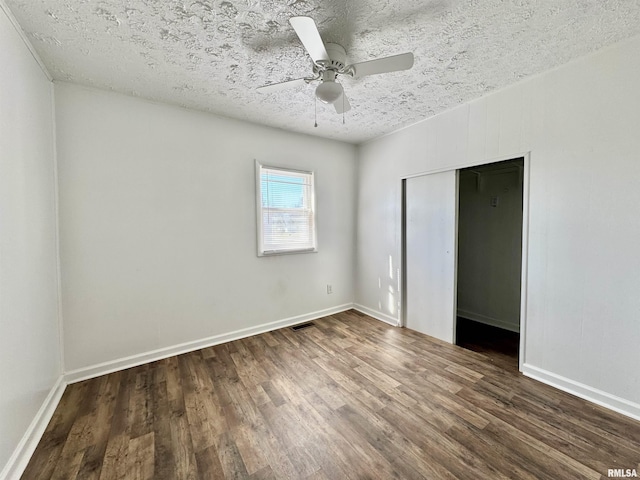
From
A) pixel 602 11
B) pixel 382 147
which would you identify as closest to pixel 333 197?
pixel 382 147

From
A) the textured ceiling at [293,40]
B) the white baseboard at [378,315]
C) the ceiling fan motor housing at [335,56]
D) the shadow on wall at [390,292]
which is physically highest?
the textured ceiling at [293,40]

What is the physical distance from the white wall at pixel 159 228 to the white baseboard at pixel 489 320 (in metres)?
2.51

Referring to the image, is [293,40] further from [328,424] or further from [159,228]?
[328,424]

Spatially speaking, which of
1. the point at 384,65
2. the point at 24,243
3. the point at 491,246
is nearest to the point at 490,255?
the point at 491,246

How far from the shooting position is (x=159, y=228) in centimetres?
254

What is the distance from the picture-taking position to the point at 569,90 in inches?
76.7

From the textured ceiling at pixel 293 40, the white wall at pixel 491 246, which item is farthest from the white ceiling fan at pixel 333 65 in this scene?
the white wall at pixel 491 246

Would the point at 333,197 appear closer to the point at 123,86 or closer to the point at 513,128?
the point at 513,128

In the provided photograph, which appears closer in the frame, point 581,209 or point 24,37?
point 24,37

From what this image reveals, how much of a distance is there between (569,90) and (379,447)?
291cm

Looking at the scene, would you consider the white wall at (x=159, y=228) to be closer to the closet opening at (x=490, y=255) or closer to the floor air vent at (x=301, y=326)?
the floor air vent at (x=301, y=326)

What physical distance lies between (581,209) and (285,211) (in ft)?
9.33

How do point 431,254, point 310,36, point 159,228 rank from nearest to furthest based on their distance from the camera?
point 310,36 < point 159,228 < point 431,254

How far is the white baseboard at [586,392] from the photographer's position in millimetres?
1728
